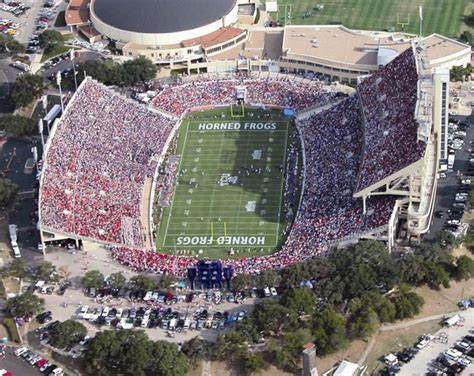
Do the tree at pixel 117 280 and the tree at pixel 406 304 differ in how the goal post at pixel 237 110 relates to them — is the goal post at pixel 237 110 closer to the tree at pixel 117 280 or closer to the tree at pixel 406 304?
the tree at pixel 117 280

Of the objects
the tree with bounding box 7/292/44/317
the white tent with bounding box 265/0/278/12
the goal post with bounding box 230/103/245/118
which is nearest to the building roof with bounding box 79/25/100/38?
the white tent with bounding box 265/0/278/12

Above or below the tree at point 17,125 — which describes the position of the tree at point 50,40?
above

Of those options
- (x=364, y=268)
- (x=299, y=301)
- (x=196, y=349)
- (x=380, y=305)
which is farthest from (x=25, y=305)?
(x=380, y=305)

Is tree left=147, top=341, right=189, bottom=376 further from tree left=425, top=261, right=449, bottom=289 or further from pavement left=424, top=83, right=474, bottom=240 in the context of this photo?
pavement left=424, top=83, right=474, bottom=240

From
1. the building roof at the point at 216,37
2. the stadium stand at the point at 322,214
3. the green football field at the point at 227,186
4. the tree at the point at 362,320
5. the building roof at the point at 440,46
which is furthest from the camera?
the building roof at the point at 216,37

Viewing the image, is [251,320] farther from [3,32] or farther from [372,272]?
[3,32]

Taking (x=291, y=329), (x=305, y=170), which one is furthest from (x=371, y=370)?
(x=305, y=170)

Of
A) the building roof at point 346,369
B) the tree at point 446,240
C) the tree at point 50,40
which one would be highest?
the tree at point 50,40

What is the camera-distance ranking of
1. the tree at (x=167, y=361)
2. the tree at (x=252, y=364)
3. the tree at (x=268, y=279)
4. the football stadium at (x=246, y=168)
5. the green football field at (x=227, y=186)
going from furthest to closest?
the green football field at (x=227, y=186)
the football stadium at (x=246, y=168)
the tree at (x=268, y=279)
the tree at (x=252, y=364)
the tree at (x=167, y=361)

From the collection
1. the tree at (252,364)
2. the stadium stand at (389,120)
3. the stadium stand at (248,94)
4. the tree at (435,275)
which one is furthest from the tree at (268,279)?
the stadium stand at (248,94)
